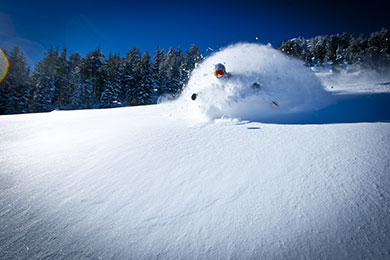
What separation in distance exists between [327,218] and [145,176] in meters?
1.61

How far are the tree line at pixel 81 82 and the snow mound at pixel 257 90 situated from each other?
667 inches

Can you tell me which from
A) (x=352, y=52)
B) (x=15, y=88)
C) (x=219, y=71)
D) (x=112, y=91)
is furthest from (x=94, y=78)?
(x=352, y=52)

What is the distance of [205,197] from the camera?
1.39 metres

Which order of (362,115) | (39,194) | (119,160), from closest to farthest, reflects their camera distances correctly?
(39,194)
(119,160)
(362,115)

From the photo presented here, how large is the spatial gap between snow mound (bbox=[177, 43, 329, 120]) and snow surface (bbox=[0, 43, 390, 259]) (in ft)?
3.88

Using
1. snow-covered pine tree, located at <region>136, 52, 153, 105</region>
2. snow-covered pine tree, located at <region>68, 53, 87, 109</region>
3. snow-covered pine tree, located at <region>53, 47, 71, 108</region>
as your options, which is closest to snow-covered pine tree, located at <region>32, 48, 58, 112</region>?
snow-covered pine tree, located at <region>53, 47, 71, 108</region>

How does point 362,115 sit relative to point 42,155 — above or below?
above

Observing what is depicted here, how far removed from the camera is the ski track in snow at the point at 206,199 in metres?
1.03

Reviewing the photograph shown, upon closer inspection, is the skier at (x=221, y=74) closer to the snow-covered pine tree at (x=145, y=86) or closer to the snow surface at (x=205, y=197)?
the snow surface at (x=205, y=197)

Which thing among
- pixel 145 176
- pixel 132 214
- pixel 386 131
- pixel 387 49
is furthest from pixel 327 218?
pixel 387 49

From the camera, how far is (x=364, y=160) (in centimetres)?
159

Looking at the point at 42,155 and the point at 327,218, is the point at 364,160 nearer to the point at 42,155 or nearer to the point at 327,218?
the point at 327,218

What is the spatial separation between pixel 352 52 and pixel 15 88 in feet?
196

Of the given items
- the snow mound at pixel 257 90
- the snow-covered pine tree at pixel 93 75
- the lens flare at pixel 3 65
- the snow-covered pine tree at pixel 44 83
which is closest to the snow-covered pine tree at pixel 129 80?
the snow-covered pine tree at pixel 93 75
